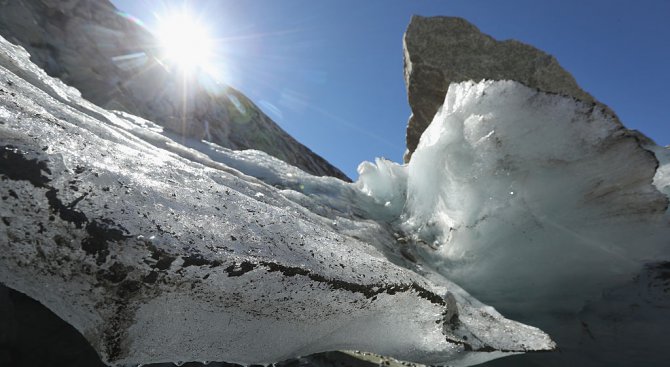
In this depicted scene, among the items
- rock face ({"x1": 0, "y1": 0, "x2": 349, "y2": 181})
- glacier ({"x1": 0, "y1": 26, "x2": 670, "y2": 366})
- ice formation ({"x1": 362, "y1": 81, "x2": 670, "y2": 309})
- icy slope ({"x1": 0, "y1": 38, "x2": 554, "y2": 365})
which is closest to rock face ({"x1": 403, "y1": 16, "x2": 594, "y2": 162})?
glacier ({"x1": 0, "y1": 26, "x2": 670, "y2": 366})

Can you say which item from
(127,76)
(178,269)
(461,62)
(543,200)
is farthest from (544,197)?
(127,76)

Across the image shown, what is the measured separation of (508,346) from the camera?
1.78 meters

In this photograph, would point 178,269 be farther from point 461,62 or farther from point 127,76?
point 127,76

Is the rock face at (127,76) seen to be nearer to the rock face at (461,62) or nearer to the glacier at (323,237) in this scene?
the rock face at (461,62)

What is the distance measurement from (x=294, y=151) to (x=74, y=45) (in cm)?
782

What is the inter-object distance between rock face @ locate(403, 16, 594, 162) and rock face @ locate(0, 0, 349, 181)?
16.5ft

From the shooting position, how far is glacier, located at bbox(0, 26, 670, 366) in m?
0.97

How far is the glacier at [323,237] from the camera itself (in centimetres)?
97

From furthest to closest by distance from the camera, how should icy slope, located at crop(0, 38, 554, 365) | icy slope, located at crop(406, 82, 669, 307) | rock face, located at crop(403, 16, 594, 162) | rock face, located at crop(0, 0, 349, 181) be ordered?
rock face, located at crop(0, 0, 349, 181) < rock face, located at crop(403, 16, 594, 162) < icy slope, located at crop(406, 82, 669, 307) < icy slope, located at crop(0, 38, 554, 365)

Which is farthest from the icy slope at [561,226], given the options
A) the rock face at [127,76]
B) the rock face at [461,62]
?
the rock face at [127,76]

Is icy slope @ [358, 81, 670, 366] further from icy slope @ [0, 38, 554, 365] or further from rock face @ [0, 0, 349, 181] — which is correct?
rock face @ [0, 0, 349, 181]

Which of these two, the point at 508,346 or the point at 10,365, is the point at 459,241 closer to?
the point at 508,346

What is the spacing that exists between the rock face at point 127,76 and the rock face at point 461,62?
16.5 feet

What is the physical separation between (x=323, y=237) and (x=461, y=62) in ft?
22.8
